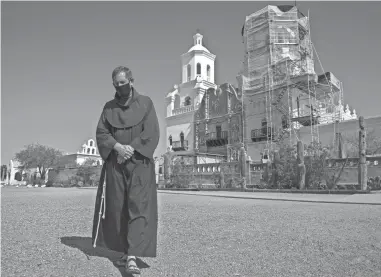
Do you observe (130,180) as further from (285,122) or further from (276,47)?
(276,47)

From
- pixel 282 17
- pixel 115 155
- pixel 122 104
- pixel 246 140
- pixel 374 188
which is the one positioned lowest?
pixel 374 188

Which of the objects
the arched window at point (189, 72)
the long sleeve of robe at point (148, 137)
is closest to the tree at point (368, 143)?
the long sleeve of robe at point (148, 137)

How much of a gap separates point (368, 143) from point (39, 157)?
4967 cm

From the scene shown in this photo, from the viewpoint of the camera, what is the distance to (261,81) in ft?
98.0

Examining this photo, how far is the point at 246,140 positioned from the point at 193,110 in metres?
9.57

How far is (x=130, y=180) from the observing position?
126 inches

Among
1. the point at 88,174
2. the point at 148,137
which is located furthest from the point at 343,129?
the point at 88,174

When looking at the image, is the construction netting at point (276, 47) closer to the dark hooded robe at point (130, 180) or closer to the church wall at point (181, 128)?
the church wall at point (181, 128)

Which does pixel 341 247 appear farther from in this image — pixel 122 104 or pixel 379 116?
pixel 379 116

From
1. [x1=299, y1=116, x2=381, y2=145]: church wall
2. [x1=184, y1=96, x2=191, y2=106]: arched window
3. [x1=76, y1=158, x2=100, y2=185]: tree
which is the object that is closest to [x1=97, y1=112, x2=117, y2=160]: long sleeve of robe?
[x1=299, y1=116, x2=381, y2=145]: church wall

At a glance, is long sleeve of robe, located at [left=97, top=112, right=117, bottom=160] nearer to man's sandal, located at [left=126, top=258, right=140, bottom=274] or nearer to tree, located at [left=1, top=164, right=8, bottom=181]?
man's sandal, located at [left=126, top=258, right=140, bottom=274]

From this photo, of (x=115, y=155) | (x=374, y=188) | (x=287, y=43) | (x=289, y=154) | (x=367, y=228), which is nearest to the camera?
(x=115, y=155)

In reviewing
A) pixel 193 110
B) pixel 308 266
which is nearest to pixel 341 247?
pixel 308 266

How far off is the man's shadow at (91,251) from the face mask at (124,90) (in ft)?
5.73
